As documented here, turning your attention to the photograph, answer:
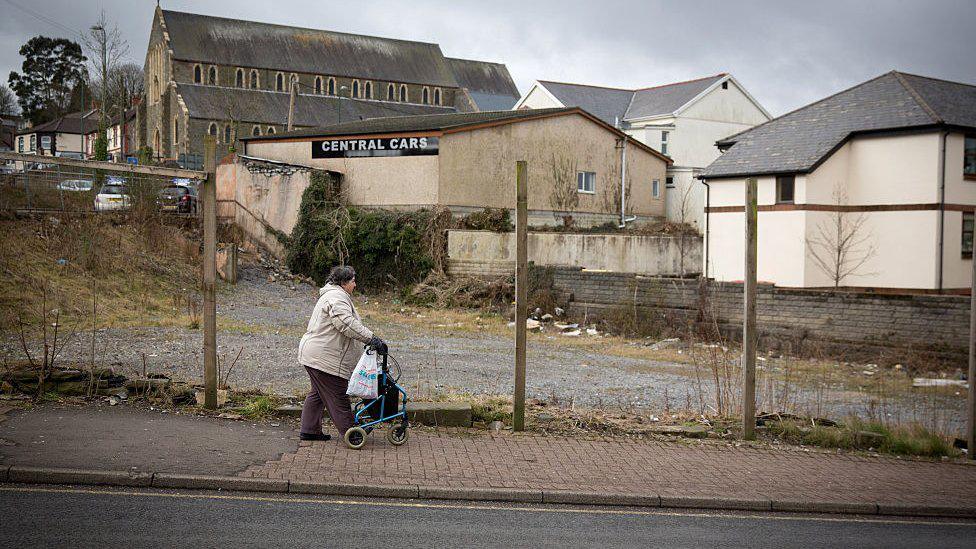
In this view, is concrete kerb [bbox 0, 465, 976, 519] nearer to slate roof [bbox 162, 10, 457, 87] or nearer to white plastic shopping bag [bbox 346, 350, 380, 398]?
white plastic shopping bag [bbox 346, 350, 380, 398]

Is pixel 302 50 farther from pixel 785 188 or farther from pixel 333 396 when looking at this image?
pixel 333 396

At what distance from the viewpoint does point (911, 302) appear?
23656mm

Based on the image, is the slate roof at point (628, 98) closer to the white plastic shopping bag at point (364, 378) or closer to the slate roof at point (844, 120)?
the slate roof at point (844, 120)

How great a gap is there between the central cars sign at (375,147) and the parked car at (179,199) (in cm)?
577

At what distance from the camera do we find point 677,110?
53.7 meters

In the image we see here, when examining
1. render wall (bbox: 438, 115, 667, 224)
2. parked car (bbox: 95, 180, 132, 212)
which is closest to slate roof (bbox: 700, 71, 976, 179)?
render wall (bbox: 438, 115, 667, 224)

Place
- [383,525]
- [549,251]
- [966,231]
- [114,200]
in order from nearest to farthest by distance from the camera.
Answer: [383,525]
[114,200]
[966,231]
[549,251]

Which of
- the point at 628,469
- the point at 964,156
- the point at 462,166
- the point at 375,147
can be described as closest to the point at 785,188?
the point at 964,156

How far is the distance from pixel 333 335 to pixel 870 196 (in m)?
27.6

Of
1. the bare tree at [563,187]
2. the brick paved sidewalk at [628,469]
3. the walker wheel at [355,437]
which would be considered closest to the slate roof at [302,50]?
the bare tree at [563,187]

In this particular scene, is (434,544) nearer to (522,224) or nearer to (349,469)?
(349,469)

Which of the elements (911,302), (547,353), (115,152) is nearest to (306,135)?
(547,353)

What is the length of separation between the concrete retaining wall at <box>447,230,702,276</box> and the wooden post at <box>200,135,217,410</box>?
2214 cm

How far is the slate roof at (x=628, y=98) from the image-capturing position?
55.2m
